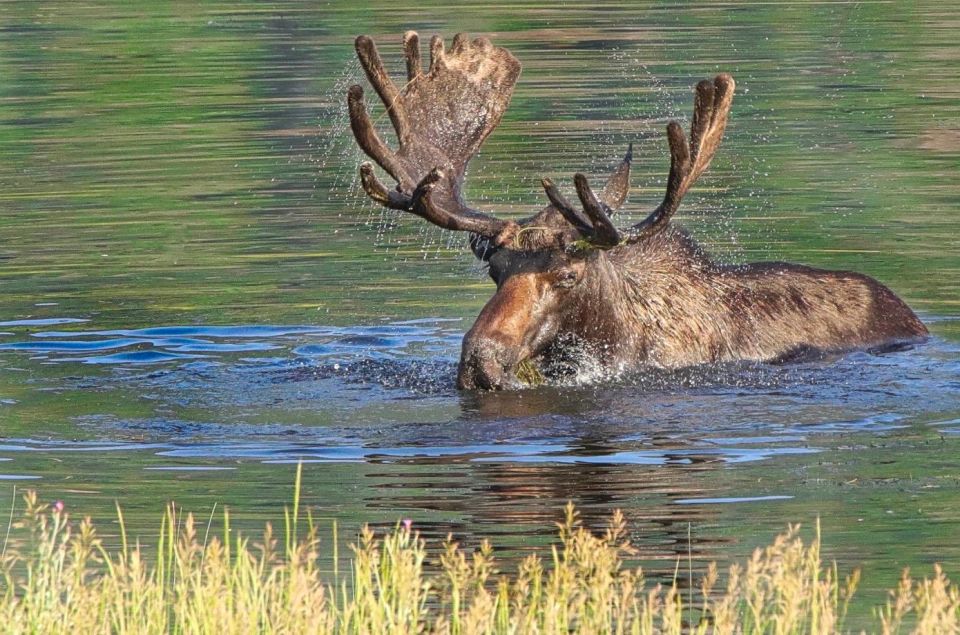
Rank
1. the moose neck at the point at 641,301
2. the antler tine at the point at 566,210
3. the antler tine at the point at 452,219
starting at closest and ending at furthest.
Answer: the antler tine at the point at 566,210, the antler tine at the point at 452,219, the moose neck at the point at 641,301

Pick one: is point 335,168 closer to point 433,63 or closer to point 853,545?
point 433,63

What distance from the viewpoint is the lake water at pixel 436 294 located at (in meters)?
8.41

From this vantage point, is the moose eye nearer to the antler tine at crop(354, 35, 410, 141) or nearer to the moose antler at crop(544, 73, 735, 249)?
the moose antler at crop(544, 73, 735, 249)

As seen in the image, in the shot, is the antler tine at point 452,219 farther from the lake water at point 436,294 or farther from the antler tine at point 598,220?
the lake water at point 436,294

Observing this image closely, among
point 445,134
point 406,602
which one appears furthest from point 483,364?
point 406,602

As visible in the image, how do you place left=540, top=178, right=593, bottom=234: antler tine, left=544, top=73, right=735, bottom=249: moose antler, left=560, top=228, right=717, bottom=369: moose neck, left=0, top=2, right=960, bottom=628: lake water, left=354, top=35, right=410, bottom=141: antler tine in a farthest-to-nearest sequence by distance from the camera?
left=354, top=35, right=410, bottom=141: antler tine, left=560, top=228, right=717, bottom=369: moose neck, left=544, top=73, right=735, bottom=249: moose antler, left=540, top=178, right=593, bottom=234: antler tine, left=0, top=2, right=960, bottom=628: lake water

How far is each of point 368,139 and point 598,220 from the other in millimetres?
1362

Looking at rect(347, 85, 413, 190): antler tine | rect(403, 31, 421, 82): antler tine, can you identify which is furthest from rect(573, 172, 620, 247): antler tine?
rect(403, 31, 421, 82): antler tine

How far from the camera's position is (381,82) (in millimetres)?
11023

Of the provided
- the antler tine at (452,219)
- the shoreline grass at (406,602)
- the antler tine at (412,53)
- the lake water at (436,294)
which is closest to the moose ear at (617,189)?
the antler tine at (452,219)

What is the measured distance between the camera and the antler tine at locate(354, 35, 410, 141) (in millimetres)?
10742

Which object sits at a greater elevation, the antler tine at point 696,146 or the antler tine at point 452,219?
the antler tine at point 696,146

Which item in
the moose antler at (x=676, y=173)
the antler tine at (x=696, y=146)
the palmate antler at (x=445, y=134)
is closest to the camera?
the moose antler at (x=676, y=173)

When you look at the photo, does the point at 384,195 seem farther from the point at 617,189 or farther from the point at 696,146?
the point at 696,146
